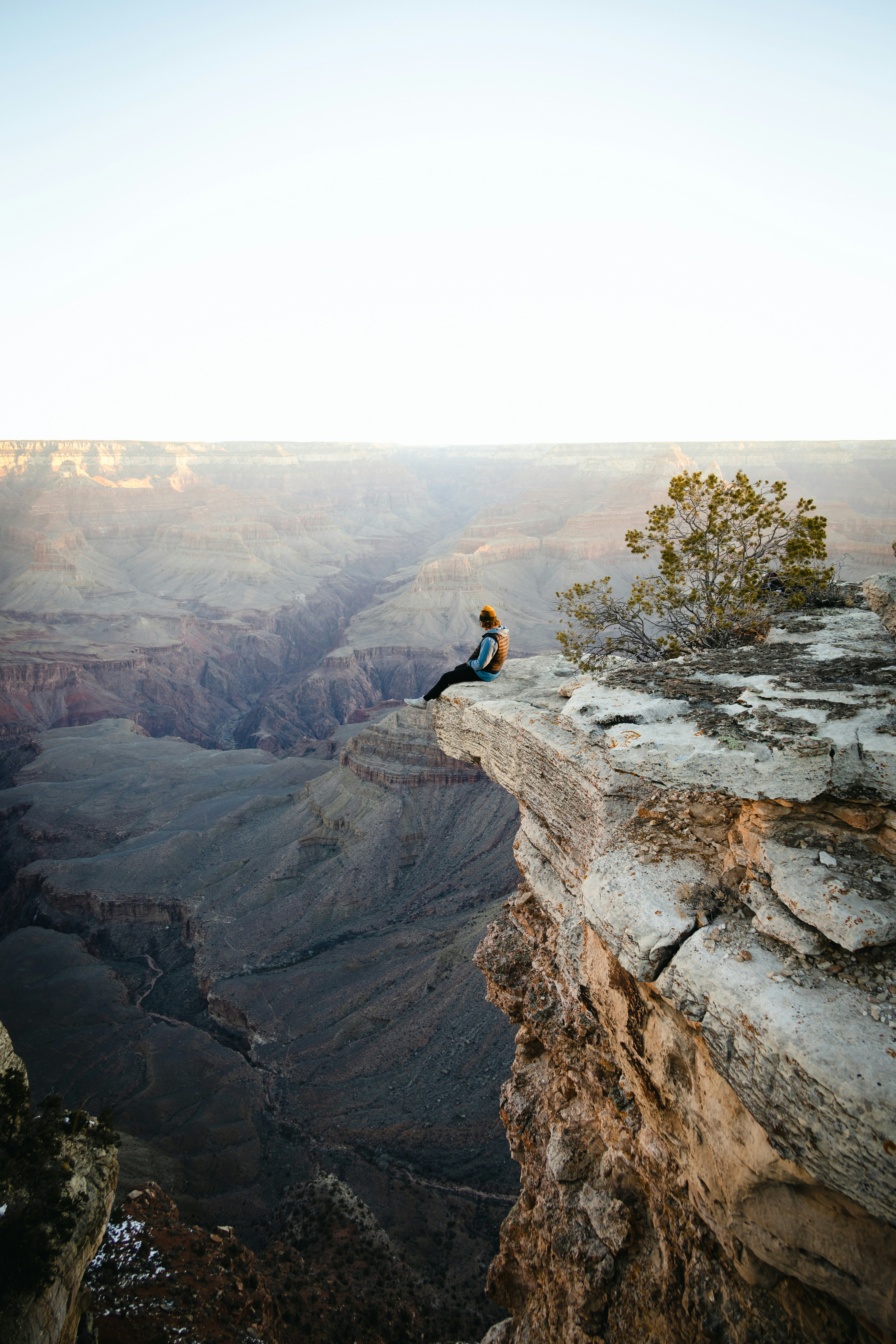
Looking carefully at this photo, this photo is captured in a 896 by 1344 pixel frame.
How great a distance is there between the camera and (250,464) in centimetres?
13662

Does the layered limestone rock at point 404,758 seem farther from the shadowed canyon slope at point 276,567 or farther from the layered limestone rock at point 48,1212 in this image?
the shadowed canyon slope at point 276,567

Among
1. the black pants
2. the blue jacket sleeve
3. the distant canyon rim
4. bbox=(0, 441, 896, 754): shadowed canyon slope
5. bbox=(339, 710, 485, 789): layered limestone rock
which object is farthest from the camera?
bbox=(0, 441, 896, 754): shadowed canyon slope

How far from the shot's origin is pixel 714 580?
856cm

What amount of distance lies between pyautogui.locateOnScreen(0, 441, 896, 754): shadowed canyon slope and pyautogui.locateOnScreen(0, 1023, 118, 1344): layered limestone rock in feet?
155

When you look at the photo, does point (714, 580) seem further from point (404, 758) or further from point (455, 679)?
point (404, 758)

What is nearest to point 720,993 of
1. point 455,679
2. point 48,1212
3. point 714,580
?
point 714,580

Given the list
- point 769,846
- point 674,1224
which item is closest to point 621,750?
point 769,846

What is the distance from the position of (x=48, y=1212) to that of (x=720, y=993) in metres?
9.51

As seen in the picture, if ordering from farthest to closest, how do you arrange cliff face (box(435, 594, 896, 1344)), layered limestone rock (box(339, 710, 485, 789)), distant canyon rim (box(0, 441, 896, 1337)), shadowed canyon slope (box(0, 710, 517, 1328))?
layered limestone rock (box(339, 710, 485, 789)) < distant canyon rim (box(0, 441, 896, 1337)) < shadowed canyon slope (box(0, 710, 517, 1328)) < cliff face (box(435, 594, 896, 1344))

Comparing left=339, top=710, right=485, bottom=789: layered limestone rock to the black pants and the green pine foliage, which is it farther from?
the green pine foliage

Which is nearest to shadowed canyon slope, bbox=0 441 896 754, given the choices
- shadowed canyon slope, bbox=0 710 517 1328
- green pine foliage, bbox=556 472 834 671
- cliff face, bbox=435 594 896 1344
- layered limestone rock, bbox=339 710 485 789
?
shadowed canyon slope, bbox=0 710 517 1328

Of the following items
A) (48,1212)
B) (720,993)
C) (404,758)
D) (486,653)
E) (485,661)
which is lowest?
(404,758)

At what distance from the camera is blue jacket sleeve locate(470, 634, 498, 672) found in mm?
9219

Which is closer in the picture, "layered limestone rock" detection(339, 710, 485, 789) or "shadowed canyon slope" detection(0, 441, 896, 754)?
"layered limestone rock" detection(339, 710, 485, 789)
